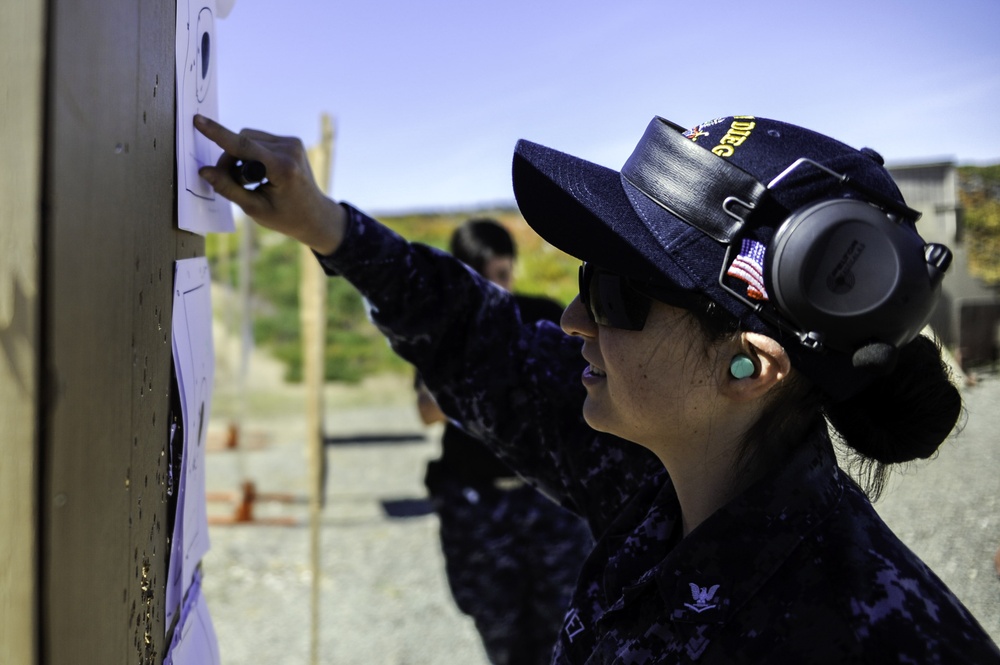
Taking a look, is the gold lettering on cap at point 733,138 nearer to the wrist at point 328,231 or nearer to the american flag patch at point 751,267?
the american flag patch at point 751,267

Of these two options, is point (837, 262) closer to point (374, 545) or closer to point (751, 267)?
point (751, 267)

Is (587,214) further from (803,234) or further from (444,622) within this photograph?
(444,622)

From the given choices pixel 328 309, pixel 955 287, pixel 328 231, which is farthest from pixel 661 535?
pixel 328 309

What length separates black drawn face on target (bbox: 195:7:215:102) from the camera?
1.19m

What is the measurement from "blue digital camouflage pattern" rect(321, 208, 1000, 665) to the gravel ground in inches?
19.1

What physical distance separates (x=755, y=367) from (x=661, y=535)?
0.32 m

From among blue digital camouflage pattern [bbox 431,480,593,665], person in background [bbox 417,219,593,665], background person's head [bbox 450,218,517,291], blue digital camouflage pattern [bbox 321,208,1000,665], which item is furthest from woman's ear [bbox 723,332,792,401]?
background person's head [bbox 450,218,517,291]

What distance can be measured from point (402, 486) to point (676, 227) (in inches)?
294

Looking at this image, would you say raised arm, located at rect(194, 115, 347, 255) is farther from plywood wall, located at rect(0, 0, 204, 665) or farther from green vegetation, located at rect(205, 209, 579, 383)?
green vegetation, located at rect(205, 209, 579, 383)

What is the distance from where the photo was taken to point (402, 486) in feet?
27.3

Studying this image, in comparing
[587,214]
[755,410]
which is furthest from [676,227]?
[755,410]

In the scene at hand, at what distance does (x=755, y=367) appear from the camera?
1.15 meters

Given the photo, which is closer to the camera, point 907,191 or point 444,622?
point 907,191

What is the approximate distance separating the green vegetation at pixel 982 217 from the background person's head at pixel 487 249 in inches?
73.9
